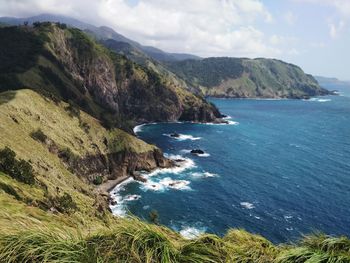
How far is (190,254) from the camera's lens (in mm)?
11203

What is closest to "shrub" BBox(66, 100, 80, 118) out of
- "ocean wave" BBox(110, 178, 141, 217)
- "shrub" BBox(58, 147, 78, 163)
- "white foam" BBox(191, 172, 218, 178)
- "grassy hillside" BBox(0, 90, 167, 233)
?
"grassy hillside" BBox(0, 90, 167, 233)

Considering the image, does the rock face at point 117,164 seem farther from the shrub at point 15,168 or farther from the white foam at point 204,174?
the shrub at point 15,168

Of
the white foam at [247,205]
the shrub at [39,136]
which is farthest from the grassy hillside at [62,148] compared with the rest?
Answer: the white foam at [247,205]

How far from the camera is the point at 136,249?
1078 centimetres

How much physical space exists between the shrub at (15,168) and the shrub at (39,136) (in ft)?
87.6

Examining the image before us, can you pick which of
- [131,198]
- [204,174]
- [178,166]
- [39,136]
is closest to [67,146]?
[39,136]

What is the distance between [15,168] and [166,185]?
5158 cm

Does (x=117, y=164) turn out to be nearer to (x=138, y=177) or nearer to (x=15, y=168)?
(x=138, y=177)

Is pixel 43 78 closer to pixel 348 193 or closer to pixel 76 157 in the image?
pixel 76 157

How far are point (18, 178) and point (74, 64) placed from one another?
439 feet

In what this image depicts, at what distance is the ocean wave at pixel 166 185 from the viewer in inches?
4360

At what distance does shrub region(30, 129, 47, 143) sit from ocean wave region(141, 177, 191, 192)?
2998 cm

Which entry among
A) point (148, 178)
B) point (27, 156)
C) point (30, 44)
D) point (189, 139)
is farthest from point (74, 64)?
point (27, 156)

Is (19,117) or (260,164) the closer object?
(19,117)
